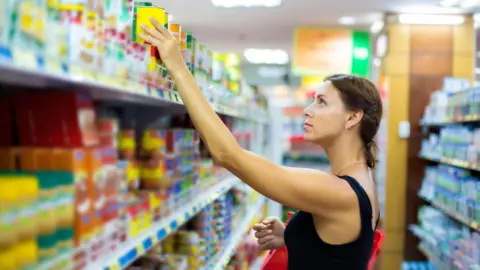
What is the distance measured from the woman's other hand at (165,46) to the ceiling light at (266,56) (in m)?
10.7

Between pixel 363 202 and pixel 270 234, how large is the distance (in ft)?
2.18

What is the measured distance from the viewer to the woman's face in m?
1.85

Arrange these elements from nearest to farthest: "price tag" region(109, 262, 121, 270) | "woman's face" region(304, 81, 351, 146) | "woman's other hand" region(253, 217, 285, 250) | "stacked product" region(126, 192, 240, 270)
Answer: "price tag" region(109, 262, 121, 270), "woman's face" region(304, 81, 351, 146), "stacked product" region(126, 192, 240, 270), "woman's other hand" region(253, 217, 285, 250)

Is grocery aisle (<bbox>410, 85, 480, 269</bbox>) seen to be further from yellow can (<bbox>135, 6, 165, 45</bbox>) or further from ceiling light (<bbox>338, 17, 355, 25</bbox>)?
yellow can (<bbox>135, 6, 165, 45</bbox>)

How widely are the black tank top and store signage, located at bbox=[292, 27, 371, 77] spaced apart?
21.4 feet

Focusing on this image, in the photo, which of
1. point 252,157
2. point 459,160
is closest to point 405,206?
point 459,160

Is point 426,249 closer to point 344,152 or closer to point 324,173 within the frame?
point 344,152

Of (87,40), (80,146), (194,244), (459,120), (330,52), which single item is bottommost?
(194,244)

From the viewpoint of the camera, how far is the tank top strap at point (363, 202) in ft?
5.57

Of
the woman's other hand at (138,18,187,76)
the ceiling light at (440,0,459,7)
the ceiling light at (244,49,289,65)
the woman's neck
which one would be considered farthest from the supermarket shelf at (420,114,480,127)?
the ceiling light at (244,49,289,65)

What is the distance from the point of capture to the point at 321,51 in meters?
8.36

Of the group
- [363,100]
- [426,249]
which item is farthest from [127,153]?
[426,249]

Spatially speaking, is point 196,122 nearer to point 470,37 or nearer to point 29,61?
point 29,61

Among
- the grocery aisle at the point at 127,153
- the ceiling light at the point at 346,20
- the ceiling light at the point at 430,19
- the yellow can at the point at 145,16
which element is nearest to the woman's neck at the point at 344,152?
the grocery aisle at the point at 127,153
